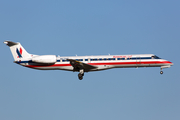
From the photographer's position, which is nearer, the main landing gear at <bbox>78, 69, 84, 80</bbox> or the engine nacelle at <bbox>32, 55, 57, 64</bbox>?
the main landing gear at <bbox>78, 69, 84, 80</bbox>

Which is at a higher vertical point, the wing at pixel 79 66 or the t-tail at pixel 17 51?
the t-tail at pixel 17 51

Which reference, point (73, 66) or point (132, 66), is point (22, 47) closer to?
point (73, 66)

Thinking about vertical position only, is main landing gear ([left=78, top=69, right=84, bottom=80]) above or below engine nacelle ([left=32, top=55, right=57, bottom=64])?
below

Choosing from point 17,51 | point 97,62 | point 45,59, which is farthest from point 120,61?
point 17,51

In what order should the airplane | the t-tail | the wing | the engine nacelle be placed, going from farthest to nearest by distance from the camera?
the t-tail → the engine nacelle → the airplane → the wing

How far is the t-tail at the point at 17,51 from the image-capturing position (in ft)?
113

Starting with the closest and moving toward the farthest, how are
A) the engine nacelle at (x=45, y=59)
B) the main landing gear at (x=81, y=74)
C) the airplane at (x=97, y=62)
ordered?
the main landing gear at (x=81, y=74) < the airplane at (x=97, y=62) < the engine nacelle at (x=45, y=59)

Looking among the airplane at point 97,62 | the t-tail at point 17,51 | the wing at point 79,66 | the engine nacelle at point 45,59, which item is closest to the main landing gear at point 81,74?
the airplane at point 97,62

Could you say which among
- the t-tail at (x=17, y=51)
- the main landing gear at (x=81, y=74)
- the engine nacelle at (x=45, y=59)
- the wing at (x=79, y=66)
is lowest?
the main landing gear at (x=81, y=74)

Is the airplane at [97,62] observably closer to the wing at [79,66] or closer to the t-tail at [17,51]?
the wing at [79,66]

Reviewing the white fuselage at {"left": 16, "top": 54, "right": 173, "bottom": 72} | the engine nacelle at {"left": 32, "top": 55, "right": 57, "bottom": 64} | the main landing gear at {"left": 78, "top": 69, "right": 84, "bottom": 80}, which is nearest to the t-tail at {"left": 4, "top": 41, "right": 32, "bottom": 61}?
the engine nacelle at {"left": 32, "top": 55, "right": 57, "bottom": 64}

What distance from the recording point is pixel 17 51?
114 feet

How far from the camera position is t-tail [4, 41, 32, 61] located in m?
34.5

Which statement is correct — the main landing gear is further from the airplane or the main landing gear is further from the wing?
the wing
